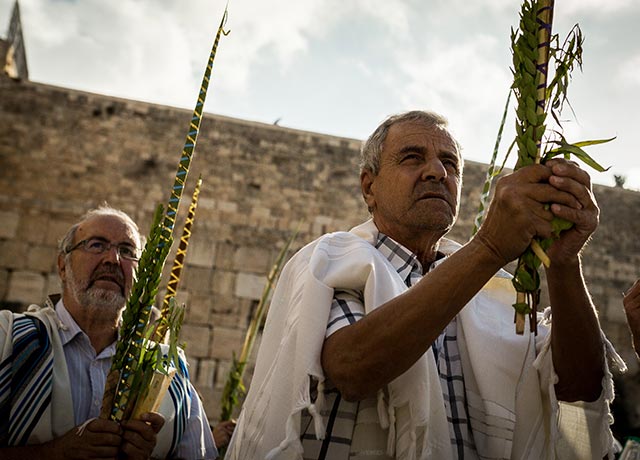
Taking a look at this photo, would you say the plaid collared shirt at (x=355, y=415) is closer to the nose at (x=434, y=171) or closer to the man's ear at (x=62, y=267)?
the nose at (x=434, y=171)

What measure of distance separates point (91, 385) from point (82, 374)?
63mm

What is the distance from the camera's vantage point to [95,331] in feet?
8.77

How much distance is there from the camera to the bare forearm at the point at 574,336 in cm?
165

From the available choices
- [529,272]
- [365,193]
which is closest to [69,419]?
[365,193]

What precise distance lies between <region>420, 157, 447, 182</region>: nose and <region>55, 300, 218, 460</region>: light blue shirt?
59.8 inches

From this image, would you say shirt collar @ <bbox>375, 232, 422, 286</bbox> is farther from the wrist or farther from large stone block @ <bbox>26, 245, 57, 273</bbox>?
large stone block @ <bbox>26, 245, 57, 273</bbox>

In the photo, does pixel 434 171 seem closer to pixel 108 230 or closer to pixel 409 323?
pixel 409 323

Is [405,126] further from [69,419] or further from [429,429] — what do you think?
[69,419]

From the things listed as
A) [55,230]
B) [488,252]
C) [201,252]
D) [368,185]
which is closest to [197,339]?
[201,252]

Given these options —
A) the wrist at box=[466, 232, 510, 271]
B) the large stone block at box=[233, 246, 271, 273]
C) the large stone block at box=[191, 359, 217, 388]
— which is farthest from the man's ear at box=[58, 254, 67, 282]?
the large stone block at box=[233, 246, 271, 273]

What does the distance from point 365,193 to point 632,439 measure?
1164 mm

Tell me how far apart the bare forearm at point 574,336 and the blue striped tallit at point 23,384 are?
5.83 ft

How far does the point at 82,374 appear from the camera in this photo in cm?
250

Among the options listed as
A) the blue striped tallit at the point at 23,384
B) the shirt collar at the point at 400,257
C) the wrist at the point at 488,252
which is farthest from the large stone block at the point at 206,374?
the wrist at the point at 488,252
